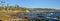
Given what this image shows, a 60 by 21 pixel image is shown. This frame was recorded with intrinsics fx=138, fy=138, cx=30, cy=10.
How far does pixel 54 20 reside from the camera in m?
3.00

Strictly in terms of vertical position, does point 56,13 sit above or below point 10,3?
below

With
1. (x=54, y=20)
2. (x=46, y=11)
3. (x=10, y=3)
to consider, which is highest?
(x=10, y=3)

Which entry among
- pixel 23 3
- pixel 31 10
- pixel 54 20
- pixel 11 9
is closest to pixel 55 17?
pixel 54 20

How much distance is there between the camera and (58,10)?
2.93 m

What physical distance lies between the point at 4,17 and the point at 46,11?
0.89 meters

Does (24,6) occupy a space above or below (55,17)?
above

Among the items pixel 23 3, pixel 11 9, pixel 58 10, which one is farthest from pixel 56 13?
pixel 11 9

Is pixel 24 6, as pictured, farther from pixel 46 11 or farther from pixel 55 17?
pixel 55 17

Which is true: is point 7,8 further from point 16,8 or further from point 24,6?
point 24,6

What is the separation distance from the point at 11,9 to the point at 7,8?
0.32 ft

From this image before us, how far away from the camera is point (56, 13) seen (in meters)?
2.94

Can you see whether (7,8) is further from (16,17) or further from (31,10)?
(31,10)

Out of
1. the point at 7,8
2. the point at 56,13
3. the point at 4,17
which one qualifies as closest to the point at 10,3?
the point at 7,8

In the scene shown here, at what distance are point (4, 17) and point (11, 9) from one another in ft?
0.73
